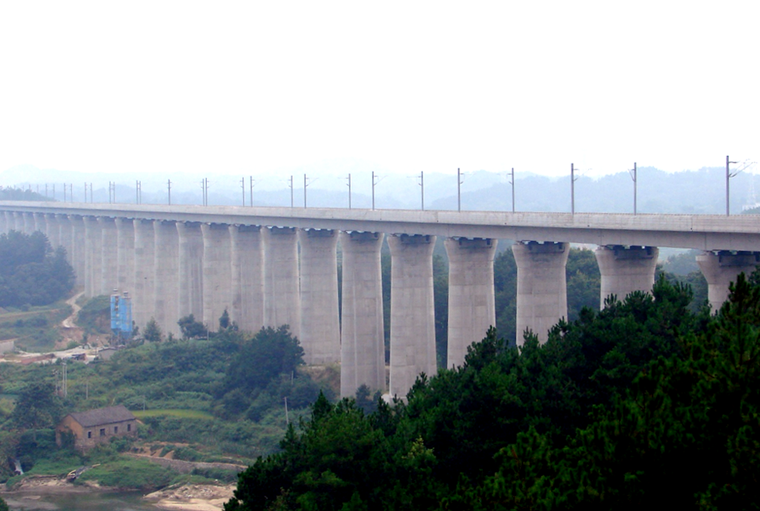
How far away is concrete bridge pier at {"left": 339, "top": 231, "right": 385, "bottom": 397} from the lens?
67.1 metres

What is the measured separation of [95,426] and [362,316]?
19257mm

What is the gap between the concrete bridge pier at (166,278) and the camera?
337 ft

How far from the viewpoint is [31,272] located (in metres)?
134

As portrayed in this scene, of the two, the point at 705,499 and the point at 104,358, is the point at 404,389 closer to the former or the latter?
the point at 104,358

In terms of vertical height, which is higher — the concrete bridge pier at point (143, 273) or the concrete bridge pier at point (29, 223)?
the concrete bridge pier at point (29, 223)

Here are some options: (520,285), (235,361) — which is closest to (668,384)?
(520,285)

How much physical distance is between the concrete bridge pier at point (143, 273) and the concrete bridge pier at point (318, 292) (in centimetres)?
3325

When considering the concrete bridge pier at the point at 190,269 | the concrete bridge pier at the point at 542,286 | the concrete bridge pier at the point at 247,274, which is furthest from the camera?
the concrete bridge pier at the point at 190,269

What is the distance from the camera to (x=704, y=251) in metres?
40.9

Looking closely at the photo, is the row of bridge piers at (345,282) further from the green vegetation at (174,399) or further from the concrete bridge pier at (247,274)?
the green vegetation at (174,399)

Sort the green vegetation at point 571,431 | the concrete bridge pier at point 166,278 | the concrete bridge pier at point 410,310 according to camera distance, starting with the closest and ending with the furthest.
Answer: the green vegetation at point 571,431
the concrete bridge pier at point 410,310
the concrete bridge pier at point 166,278

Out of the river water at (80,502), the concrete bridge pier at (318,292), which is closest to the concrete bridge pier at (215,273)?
the concrete bridge pier at (318,292)

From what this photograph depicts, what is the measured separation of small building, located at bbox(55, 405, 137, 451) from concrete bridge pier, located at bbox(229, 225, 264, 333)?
22358mm

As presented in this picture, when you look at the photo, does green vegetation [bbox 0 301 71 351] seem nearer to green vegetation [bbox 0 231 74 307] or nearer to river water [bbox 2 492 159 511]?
green vegetation [bbox 0 231 74 307]
